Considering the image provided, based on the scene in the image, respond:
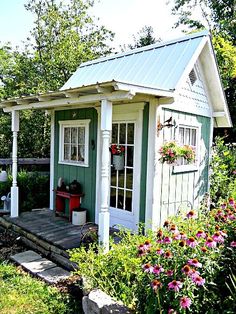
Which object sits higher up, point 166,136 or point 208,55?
point 208,55

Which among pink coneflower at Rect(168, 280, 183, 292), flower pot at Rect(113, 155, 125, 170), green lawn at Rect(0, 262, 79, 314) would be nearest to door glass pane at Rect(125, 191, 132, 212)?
flower pot at Rect(113, 155, 125, 170)

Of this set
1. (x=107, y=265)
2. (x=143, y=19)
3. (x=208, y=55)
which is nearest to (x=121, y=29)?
(x=143, y=19)

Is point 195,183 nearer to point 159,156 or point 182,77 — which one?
point 159,156

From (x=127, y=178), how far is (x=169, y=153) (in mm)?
1009

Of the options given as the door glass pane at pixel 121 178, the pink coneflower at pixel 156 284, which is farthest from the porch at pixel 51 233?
the pink coneflower at pixel 156 284

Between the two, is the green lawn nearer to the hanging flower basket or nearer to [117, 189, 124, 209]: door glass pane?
[117, 189, 124, 209]: door glass pane

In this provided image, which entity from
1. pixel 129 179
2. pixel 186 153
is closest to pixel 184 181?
pixel 186 153

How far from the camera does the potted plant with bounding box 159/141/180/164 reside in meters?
5.08

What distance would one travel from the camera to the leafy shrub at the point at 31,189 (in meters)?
7.43

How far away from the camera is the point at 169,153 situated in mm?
5074

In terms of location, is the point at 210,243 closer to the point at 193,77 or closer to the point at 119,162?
the point at 119,162

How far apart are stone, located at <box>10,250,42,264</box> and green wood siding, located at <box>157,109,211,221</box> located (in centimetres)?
215

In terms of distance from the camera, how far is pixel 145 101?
201 inches

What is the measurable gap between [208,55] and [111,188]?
324 cm
